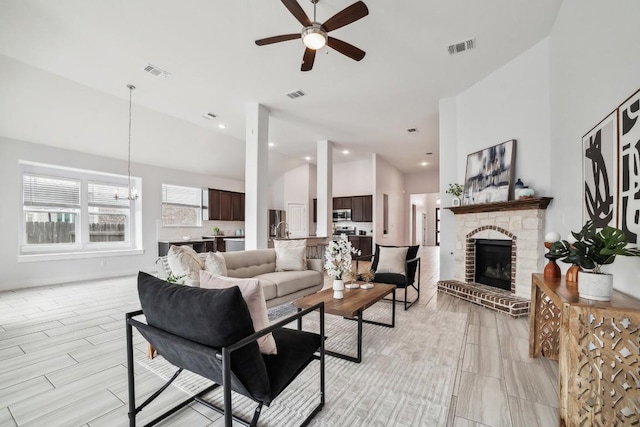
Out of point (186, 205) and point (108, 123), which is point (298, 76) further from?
point (186, 205)

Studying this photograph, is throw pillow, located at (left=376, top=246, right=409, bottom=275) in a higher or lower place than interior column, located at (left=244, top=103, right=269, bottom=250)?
lower

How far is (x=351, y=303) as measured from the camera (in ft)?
8.44

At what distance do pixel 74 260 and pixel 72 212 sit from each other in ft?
3.60

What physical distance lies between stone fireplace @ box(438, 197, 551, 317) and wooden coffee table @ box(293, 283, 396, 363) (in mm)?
1707

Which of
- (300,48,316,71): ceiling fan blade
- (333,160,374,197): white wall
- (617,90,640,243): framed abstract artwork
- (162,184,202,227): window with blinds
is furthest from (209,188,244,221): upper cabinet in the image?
(617,90,640,243): framed abstract artwork

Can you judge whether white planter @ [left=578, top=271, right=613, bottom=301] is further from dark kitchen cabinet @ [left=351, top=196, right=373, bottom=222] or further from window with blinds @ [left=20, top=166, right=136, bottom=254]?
window with blinds @ [left=20, top=166, right=136, bottom=254]

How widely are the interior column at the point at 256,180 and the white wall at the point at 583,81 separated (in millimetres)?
4317

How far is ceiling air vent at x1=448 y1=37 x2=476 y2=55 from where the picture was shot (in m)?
3.46

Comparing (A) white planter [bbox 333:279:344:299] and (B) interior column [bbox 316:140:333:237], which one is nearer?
(A) white planter [bbox 333:279:344:299]

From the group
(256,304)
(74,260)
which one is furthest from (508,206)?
(74,260)

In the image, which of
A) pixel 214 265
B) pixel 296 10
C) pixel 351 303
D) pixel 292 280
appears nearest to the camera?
pixel 296 10

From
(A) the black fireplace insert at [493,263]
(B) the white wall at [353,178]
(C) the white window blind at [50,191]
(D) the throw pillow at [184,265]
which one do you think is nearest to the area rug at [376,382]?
(D) the throw pillow at [184,265]

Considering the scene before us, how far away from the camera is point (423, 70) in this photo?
4.05 m

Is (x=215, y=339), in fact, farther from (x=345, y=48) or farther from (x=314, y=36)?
(x=345, y=48)
